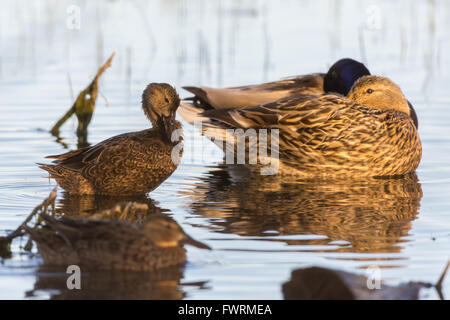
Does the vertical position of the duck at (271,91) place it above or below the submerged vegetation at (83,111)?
above

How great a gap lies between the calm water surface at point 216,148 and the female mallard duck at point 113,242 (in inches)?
3.6

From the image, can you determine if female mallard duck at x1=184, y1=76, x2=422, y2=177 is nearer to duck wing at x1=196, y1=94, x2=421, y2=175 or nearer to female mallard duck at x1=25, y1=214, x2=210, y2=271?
→ duck wing at x1=196, y1=94, x2=421, y2=175

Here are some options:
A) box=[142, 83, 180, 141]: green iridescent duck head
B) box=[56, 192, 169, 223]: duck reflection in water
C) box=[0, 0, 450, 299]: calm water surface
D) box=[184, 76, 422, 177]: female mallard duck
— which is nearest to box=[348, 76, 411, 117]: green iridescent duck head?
box=[184, 76, 422, 177]: female mallard duck

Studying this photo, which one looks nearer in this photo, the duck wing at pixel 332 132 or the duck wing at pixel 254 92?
the duck wing at pixel 332 132

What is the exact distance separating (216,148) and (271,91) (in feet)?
3.20

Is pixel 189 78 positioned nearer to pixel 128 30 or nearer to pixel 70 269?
pixel 128 30

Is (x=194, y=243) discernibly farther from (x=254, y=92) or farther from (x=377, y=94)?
(x=254, y=92)

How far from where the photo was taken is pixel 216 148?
9289 millimetres

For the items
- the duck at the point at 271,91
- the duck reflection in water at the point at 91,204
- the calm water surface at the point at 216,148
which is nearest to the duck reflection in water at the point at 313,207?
the calm water surface at the point at 216,148

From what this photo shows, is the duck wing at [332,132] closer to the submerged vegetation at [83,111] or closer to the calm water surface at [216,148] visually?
the calm water surface at [216,148]

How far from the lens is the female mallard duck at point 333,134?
754 cm

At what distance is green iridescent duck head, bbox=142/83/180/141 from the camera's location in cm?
709

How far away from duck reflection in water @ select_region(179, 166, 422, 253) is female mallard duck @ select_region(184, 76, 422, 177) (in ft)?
0.43
